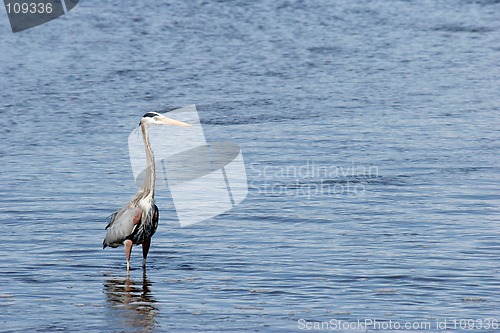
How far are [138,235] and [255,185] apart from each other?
3.11m

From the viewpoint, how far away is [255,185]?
12.4m

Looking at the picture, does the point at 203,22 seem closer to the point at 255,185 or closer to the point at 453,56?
the point at 453,56

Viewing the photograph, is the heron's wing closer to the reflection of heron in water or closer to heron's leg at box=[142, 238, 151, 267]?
heron's leg at box=[142, 238, 151, 267]

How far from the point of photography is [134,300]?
28.3 feet

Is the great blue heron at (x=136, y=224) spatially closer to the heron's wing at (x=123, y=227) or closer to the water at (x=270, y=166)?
the heron's wing at (x=123, y=227)

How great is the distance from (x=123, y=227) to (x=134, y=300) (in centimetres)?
109

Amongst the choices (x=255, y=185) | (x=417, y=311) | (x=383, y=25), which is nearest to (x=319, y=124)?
(x=255, y=185)

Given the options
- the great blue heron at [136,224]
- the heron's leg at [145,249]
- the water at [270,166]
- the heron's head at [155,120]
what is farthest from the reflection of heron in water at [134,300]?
the heron's head at [155,120]

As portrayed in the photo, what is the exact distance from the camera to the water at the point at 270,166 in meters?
8.48

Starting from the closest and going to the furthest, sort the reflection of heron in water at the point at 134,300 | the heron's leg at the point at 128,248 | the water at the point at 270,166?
the reflection of heron in water at the point at 134,300 → the water at the point at 270,166 → the heron's leg at the point at 128,248

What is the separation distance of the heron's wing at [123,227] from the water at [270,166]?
29cm

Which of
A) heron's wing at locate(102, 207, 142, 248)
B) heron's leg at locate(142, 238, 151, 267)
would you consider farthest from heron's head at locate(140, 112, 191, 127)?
heron's leg at locate(142, 238, 151, 267)

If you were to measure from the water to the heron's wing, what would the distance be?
290 mm

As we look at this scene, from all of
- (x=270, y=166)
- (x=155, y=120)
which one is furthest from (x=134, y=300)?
(x=270, y=166)
